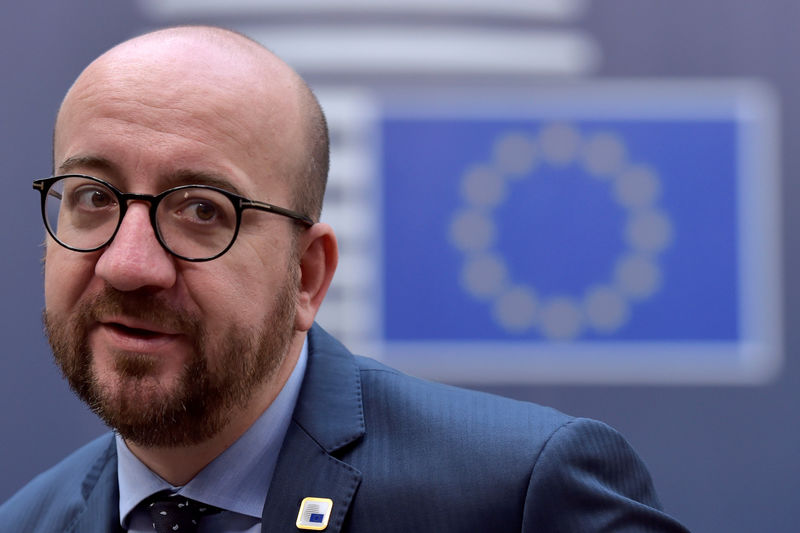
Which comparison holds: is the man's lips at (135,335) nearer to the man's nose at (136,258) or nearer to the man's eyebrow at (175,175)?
the man's nose at (136,258)

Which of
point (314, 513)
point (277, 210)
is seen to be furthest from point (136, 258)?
point (314, 513)

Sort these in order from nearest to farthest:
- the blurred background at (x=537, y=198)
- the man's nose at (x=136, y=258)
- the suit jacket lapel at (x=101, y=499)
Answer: the man's nose at (x=136, y=258)
the suit jacket lapel at (x=101, y=499)
the blurred background at (x=537, y=198)

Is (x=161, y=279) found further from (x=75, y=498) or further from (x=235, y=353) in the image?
(x=75, y=498)

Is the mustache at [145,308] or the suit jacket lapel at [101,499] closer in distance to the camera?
the mustache at [145,308]

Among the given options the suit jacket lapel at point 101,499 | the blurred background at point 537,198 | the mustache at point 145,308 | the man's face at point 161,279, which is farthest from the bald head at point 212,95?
the blurred background at point 537,198

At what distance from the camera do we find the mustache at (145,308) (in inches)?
58.4

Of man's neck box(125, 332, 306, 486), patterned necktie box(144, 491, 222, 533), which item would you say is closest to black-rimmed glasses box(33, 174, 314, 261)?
man's neck box(125, 332, 306, 486)

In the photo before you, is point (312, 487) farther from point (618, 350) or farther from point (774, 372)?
point (774, 372)

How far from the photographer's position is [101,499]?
1812mm

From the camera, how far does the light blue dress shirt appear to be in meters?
1.64

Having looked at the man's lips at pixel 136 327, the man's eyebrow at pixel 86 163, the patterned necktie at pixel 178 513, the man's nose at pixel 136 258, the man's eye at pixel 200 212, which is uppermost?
the man's eyebrow at pixel 86 163

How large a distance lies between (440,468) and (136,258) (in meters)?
0.66

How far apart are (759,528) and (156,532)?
246 centimetres

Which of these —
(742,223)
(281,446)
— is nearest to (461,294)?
(742,223)
